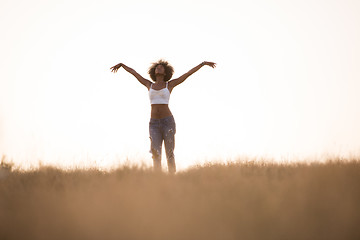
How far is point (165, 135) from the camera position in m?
7.69

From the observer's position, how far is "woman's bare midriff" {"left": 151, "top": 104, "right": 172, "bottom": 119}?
25.3 feet

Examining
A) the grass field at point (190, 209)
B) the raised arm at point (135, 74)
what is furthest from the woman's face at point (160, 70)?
the grass field at point (190, 209)

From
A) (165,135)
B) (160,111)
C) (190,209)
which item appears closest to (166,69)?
(160,111)

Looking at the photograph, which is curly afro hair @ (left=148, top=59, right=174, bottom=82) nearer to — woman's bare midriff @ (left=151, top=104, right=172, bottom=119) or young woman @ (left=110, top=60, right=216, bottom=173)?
young woman @ (left=110, top=60, right=216, bottom=173)

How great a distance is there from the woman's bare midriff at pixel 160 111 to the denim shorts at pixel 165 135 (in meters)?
0.07

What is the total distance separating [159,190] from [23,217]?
5.48 ft

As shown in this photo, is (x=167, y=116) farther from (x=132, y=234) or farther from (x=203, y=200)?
(x=132, y=234)

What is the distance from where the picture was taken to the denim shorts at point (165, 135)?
7664 mm

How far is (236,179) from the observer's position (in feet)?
17.7

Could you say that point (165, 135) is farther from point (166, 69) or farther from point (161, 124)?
point (166, 69)

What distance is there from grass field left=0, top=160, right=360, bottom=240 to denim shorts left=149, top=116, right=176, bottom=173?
2.22 m

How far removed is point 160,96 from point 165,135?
0.83 m

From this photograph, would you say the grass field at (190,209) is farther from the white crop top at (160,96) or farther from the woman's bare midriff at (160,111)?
the white crop top at (160,96)

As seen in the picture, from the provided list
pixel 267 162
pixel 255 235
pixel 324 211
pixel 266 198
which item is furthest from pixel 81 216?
pixel 267 162
